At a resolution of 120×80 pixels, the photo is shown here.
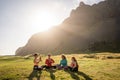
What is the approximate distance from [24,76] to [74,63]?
331 inches

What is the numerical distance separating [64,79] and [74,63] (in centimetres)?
666

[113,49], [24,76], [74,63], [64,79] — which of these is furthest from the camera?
[113,49]

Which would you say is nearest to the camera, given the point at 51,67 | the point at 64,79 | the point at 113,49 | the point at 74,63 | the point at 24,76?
the point at 64,79

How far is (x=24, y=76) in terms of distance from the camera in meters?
26.9

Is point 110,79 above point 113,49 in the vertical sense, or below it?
below

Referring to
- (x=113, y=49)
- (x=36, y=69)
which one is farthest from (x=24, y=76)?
(x=113, y=49)

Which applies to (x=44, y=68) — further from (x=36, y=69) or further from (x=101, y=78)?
(x=101, y=78)

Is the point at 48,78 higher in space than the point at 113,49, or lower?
lower

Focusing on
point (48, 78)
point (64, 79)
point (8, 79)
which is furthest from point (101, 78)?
A: point (8, 79)

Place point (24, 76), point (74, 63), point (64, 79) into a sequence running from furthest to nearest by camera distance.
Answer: point (74, 63) → point (24, 76) → point (64, 79)

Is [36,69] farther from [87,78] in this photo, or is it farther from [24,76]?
[87,78]

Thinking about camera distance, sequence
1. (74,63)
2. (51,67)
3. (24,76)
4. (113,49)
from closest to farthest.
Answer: (24,76) → (74,63) → (51,67) → (113,49)

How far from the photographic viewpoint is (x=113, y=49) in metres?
195

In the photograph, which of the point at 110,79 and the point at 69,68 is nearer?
the point at 110,79
